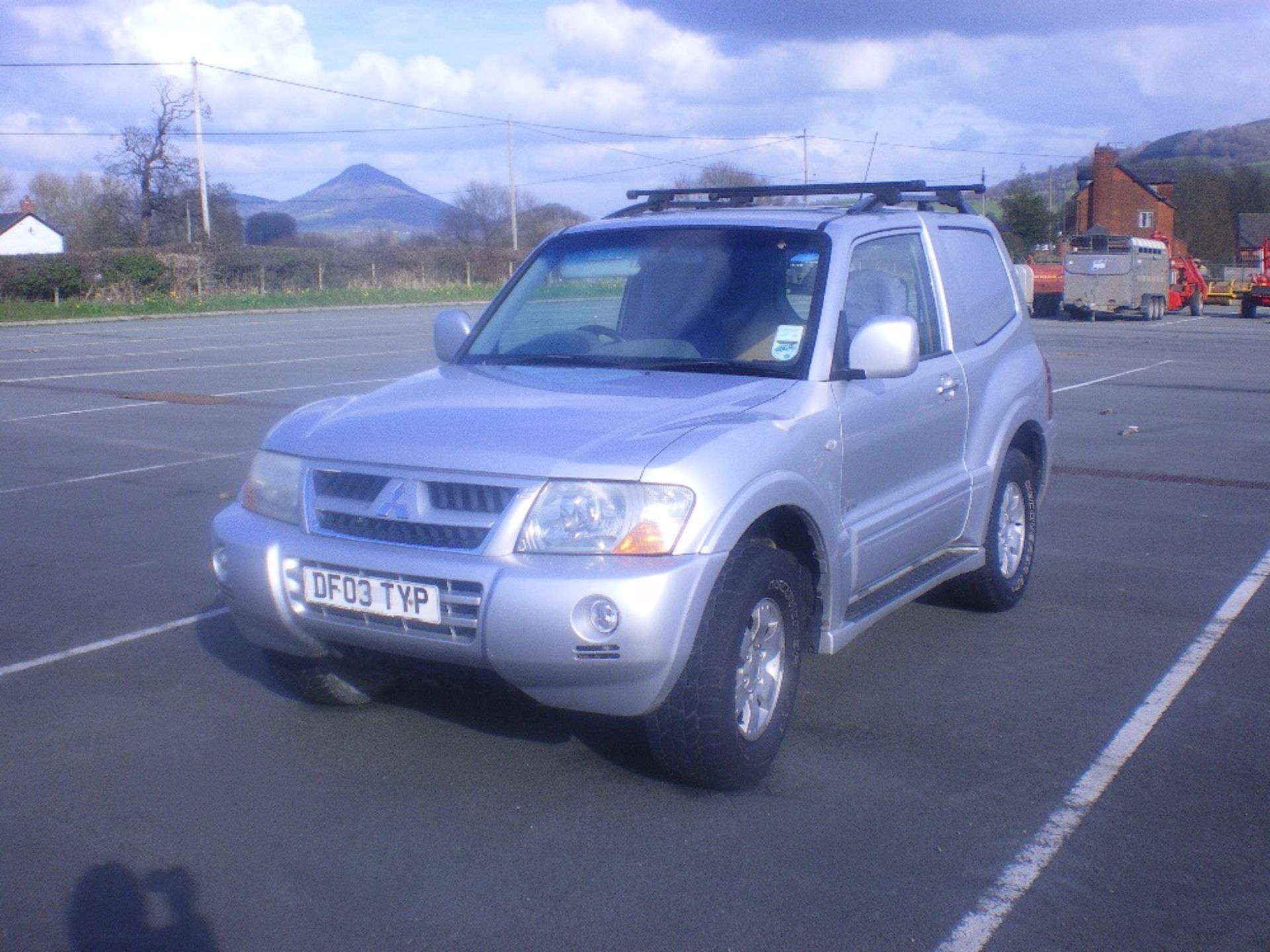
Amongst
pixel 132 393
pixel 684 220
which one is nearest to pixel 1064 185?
pixel 132 393

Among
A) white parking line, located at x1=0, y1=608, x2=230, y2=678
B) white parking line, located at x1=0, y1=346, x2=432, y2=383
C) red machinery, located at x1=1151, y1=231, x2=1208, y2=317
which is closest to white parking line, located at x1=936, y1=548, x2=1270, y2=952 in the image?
white parking line, located at x1=0, y1=608, x2=230, y2=678

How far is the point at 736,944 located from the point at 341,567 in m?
1.70

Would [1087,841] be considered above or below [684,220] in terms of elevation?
below

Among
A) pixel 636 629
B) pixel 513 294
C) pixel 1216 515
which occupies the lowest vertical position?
pixel 1216 515

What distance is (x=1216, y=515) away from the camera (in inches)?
364

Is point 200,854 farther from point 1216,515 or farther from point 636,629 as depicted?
point 1216,515

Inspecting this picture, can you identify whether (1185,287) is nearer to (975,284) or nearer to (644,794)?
(975,284)

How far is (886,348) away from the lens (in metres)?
4.88

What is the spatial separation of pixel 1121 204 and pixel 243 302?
49.2 metres

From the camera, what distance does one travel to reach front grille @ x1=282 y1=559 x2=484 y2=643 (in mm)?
4027

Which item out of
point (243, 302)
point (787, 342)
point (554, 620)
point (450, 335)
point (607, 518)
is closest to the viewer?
point (554, 620)

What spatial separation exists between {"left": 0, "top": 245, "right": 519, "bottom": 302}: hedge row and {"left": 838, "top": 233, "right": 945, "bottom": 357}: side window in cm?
4381

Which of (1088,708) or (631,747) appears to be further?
(1088,708)

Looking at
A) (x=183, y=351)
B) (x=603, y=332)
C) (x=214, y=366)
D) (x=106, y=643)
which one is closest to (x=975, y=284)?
(x=603, y=332)
